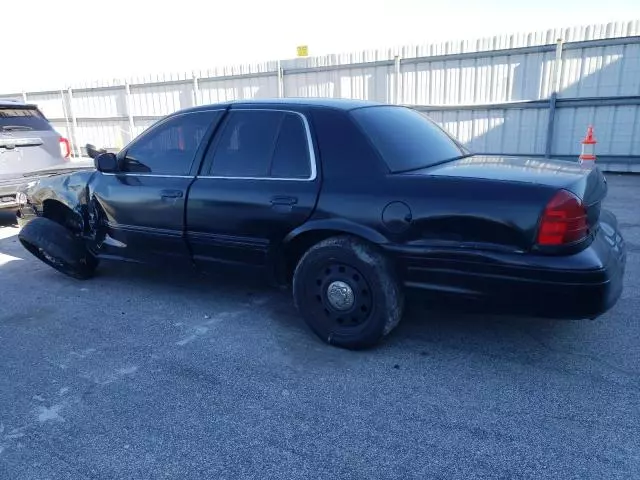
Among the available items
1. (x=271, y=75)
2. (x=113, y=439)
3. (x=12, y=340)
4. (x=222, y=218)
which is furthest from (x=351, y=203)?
(x=271, y=75)

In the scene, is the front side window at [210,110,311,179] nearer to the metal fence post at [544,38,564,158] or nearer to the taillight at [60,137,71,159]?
the taillight at [60,137,71,159]

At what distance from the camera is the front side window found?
3.35 m

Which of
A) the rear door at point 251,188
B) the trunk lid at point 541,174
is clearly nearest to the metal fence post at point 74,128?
the rear door at point 251,188

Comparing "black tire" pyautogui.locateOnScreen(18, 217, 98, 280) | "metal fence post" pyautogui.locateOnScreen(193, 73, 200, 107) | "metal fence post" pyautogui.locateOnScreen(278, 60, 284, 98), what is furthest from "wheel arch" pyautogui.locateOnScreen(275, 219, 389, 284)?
"metal fence post" pyautogui.locateOnScreen(193, 73, 200, 107)

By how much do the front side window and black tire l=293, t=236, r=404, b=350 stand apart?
576mm

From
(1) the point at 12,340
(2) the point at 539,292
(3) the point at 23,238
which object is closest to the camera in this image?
(2) the point at 539,292

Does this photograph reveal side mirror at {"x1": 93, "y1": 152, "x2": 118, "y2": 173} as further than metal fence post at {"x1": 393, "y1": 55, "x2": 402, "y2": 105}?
No

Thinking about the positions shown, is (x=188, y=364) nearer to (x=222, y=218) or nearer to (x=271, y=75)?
(x=222, y=218)

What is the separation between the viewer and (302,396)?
2703mm

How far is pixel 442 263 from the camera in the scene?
2.82 m

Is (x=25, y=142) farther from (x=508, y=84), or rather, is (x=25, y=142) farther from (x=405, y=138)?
(x=508, y=84)

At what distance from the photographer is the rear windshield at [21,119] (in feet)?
22.2

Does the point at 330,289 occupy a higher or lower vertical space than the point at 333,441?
higher

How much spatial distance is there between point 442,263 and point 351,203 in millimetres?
658
